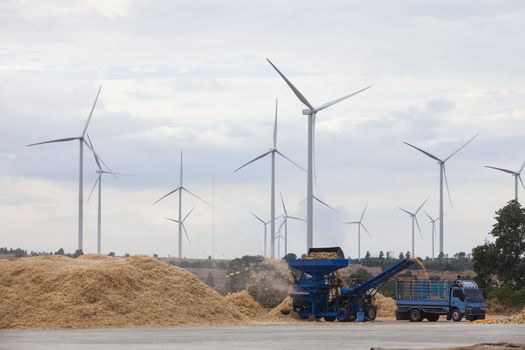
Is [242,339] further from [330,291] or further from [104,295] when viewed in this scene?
[330,291]

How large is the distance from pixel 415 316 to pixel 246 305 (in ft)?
33.0

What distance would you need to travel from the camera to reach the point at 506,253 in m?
86.9

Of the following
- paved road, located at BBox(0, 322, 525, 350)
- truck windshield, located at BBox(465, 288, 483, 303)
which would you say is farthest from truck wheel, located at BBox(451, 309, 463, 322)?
paved road, located at BBox(0, 322, 525, 350)

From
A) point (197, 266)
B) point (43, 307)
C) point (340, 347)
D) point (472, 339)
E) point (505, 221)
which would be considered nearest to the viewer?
point (340, 347)

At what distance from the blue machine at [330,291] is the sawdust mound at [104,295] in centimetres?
567

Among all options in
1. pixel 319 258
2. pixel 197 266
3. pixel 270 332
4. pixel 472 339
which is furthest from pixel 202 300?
pixel 197 266

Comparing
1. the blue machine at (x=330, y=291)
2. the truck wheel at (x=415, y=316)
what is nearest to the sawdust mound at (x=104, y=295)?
the blue machine at (x=330, y=291)

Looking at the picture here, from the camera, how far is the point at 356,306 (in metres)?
60.5

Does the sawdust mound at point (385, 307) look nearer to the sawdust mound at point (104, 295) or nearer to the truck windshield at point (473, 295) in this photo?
the truck windshield at point (473, 295)

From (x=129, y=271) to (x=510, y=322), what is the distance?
772 inches

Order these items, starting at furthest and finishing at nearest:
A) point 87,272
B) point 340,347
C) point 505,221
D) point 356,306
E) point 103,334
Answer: point 505,221 < point 356,306 < point 87,272 < point 103,334 < point 340,347

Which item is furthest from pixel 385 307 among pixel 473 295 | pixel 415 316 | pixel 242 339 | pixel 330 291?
pixel 242 339

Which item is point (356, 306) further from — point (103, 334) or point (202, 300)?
point (103, 334)

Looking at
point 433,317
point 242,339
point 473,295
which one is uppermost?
point 473,295
